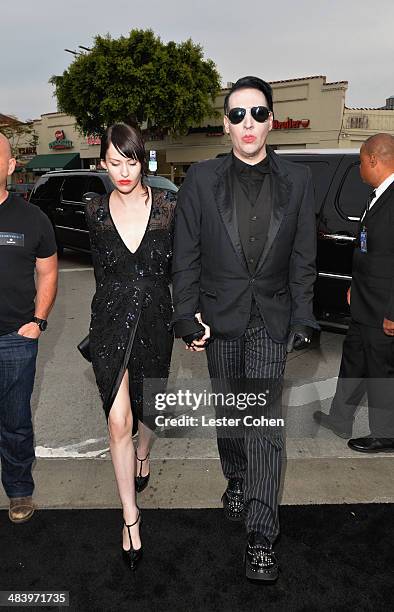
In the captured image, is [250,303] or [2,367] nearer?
[250,303]

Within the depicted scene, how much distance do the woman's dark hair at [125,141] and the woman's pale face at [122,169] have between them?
19 millimetres

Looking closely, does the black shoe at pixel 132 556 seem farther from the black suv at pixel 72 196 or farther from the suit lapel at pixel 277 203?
the black suv at pixel 72 196

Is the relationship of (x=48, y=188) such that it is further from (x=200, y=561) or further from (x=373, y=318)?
(x=200, y=561)

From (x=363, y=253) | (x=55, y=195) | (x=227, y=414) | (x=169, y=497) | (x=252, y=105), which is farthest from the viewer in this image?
(x=55, y=195)

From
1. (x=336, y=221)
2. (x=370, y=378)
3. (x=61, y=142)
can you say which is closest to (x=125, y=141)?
(x=370, y=378)

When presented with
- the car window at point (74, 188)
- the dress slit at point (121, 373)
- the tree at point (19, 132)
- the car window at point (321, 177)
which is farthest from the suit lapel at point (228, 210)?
the tree at point (19, 132)

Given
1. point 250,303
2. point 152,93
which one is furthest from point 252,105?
point 152,93

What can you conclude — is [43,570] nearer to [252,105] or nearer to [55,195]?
[252,105]

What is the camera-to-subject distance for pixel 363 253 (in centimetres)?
312

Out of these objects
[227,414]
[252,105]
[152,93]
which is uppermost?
[152,93]

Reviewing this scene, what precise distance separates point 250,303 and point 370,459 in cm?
163

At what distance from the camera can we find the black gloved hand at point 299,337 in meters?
2.28

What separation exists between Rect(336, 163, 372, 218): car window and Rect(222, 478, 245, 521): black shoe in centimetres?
293

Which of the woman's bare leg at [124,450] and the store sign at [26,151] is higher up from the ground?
the store sign at [26,151]
